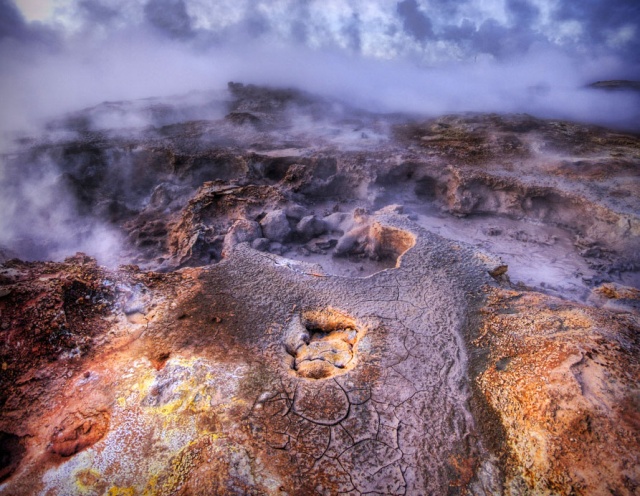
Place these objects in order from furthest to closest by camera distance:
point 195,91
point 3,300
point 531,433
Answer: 1. point 195,91
2. point 3,300
3. point 531,433

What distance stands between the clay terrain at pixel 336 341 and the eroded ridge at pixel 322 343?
2cm

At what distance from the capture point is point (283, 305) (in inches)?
117

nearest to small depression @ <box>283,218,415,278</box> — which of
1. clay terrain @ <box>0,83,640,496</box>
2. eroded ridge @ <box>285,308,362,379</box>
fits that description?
clay terrain @ <box>0,83,640,496</box>

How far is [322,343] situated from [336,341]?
4.6 inches

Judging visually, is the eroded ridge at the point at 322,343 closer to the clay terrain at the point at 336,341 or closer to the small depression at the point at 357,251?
the clay terrain at the point at 336,341

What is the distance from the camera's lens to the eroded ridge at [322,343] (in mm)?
2416

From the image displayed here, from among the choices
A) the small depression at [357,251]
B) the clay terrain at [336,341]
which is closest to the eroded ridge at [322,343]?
the clay terrain at [336,341]

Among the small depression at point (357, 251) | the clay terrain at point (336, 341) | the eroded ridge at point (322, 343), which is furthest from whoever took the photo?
the small depression at point (357, 251)

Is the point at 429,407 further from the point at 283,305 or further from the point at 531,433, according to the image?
the point at 283,305

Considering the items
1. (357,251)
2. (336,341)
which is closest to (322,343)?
(336,341)

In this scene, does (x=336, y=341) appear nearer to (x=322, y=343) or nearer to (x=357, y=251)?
(x=322, y=343)

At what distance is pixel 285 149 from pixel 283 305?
4.34m

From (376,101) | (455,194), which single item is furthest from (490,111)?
(455,194)

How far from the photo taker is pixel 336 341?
271 centimetres
